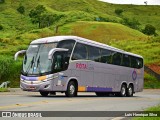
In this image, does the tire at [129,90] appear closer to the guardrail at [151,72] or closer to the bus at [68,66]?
the bus at [68,66]

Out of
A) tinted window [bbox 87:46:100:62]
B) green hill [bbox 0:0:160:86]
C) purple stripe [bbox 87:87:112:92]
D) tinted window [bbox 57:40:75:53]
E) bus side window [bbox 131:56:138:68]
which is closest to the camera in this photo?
tinted window [bbox 57:40:75:53]

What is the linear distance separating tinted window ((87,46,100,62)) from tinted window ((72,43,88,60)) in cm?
49

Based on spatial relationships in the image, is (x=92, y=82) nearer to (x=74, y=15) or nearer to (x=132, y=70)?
(x=132, y=70)

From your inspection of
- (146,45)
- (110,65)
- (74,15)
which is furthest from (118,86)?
(74,15)

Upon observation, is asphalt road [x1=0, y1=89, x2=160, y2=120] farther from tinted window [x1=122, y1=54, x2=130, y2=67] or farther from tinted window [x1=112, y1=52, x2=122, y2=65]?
tinted window [x1=122, y1=54, x2=130, y2=67]

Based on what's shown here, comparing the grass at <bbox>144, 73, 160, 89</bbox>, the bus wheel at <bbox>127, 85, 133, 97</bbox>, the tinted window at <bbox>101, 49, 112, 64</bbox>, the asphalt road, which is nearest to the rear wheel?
the bus wheel at <bbox>127, 85, 133, 97</bbox>

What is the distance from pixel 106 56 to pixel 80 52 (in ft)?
11.0

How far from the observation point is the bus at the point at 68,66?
Result: 22.8m

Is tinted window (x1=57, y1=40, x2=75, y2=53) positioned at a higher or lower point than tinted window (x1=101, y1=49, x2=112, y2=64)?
higher

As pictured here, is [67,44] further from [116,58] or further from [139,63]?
[139,63]

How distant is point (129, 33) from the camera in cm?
9581

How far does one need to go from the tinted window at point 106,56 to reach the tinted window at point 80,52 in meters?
2.12

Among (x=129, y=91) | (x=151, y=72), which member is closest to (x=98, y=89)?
(x=129, y=91)

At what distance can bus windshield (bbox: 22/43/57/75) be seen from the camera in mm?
22859
